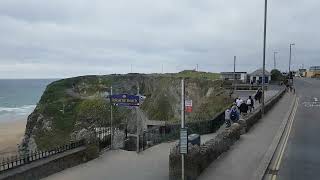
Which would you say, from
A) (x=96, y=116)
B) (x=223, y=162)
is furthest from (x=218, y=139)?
(x=96, y=116)

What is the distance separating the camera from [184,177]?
14062 millimetres

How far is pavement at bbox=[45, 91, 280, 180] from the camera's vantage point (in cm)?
1516

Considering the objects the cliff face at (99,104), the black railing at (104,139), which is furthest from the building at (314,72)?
the black railing at (104,139)

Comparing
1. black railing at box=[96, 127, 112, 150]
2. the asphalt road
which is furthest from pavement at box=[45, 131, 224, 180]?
the asphalt road

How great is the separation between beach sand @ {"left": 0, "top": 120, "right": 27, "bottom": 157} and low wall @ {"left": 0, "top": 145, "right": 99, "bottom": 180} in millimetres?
30039

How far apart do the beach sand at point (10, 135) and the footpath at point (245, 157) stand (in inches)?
1105

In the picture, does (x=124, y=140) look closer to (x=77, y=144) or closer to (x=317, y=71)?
(x=77, y=144)

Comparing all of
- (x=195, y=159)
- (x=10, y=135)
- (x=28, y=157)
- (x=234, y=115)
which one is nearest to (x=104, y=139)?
(x=28, y=157)

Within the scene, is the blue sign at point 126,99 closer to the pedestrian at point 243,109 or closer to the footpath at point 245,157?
the footpath at point 245,157

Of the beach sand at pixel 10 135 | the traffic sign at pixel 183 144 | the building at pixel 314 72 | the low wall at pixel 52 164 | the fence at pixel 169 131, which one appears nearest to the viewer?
the traffic sign at pixel 183 144

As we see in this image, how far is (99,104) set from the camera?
208 feet

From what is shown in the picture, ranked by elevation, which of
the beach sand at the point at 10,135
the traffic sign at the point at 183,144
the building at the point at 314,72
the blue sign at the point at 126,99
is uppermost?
the building at the point at 314,72

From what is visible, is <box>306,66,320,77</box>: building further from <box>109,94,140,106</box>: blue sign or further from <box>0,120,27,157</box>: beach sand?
<box>109,94,140,106</box>: blue sign

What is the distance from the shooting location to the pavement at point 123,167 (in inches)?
597
